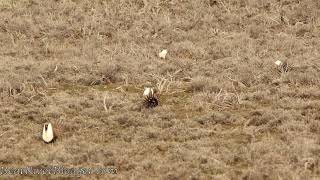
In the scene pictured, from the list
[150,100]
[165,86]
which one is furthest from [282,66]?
[150,100]

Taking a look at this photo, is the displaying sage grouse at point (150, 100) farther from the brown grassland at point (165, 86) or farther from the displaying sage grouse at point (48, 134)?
the displaying sage grouse at point (48, 134)

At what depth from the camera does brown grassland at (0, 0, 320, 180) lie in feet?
29.5

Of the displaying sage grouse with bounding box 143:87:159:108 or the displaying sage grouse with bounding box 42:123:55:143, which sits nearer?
the displaying sage grouse with bounding box 42:123:55:143

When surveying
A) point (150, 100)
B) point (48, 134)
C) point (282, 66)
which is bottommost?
point (48, 134)

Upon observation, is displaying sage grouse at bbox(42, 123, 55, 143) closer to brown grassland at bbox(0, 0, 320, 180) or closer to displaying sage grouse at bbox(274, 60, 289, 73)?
brown grassland at bbox(0, 0, 320, 180)

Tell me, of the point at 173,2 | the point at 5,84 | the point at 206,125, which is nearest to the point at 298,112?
the point at 206,125

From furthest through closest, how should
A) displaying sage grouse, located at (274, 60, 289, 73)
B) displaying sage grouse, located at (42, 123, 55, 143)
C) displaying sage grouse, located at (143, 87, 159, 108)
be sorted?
displaying sage grouse, located at (274, 60, 289, 73), displaying sage grouse, located at (143, 87, 159, 108), displaying sage grouse, located at (42, 123, 55, 143)

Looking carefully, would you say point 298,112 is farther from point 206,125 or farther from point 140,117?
point 140,117

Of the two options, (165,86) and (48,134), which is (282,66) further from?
(48,134)

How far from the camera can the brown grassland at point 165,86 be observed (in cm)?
900

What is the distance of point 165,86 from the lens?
1370cm

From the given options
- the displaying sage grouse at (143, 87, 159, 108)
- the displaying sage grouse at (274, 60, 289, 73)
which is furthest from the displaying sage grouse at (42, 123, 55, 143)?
the displaying sage grouse at (274, 60, 289, 73)

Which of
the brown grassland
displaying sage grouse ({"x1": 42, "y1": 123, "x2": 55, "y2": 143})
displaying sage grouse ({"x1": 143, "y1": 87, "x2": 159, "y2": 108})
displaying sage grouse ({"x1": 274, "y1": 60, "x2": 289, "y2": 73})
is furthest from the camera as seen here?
displaying sage grouse ({"x1": 274, "y1": 60, "x2": 289, "y2": 73})

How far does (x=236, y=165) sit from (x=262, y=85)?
4844 millimetres
